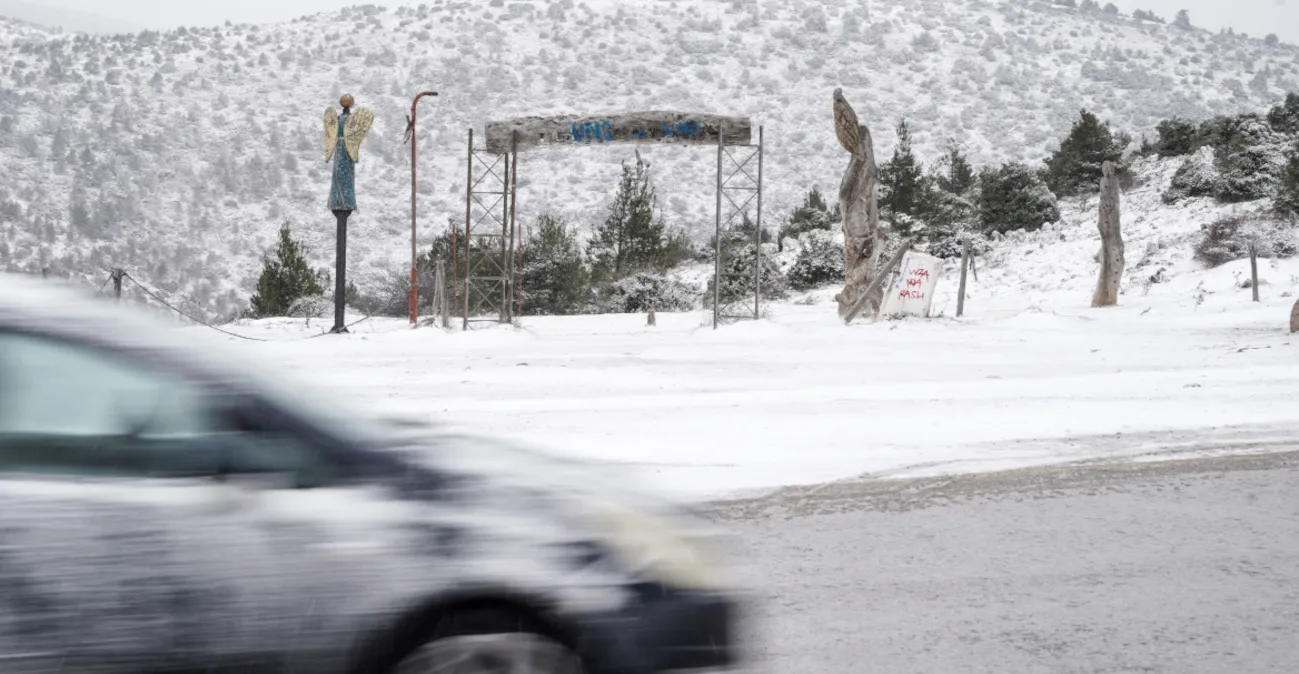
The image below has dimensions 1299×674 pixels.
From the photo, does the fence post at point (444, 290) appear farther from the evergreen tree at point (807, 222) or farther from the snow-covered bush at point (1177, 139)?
the snow-covered bush at point (1177, 139)

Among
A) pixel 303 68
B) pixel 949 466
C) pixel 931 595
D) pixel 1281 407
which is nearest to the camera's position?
pixel 931 595

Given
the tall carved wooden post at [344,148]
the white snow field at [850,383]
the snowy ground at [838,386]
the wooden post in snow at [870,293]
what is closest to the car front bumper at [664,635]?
the white snow field at [850,383]

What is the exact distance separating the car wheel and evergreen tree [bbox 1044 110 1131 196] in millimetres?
42947

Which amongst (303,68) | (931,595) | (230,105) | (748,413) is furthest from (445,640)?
(303,68)

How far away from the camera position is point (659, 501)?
3.14m

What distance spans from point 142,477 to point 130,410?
0.52 ft

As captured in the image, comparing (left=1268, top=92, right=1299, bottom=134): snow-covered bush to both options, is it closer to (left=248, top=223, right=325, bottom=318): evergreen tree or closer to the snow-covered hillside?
the snow-covered hillside

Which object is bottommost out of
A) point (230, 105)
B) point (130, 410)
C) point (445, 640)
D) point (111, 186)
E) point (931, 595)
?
point (931, 595)

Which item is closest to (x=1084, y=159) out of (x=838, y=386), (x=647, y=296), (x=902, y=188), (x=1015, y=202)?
(x=1015, y=202)

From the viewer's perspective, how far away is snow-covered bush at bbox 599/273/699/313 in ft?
105

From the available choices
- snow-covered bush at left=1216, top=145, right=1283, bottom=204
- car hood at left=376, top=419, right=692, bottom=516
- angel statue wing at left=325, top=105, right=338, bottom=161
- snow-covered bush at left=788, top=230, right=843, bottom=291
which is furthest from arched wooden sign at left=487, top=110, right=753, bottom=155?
snow-covered bush at left=1216, top=145, right=1283, bottom=204

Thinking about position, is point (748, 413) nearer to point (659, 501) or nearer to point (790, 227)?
point (659, 501)

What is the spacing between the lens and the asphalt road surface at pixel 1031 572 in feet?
13.4

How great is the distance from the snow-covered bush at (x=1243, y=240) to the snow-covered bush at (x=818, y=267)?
31.5 ft
